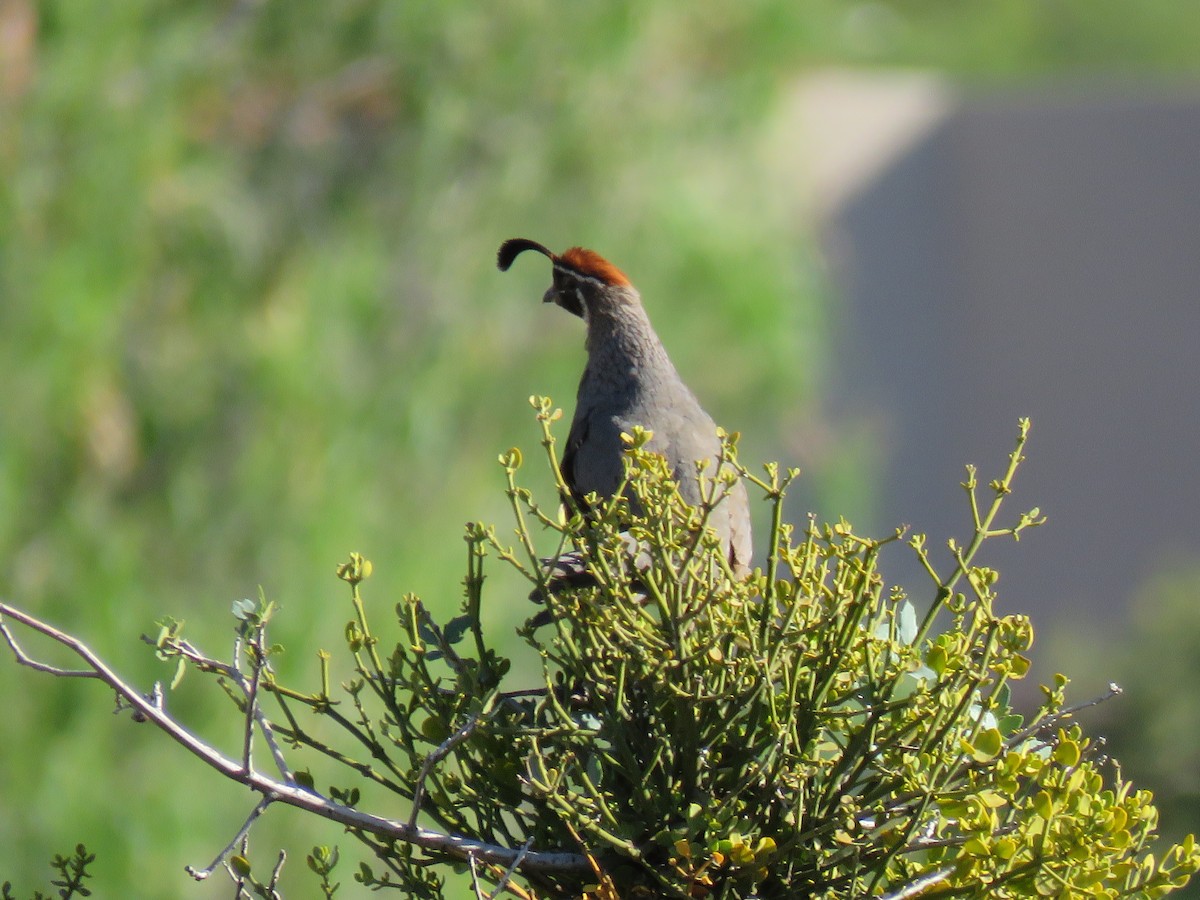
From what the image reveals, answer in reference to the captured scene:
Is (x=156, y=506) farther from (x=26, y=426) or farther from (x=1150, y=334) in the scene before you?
(x=1150, y=334)

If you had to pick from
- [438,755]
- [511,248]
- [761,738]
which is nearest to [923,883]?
[761,738]

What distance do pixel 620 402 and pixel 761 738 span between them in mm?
1325

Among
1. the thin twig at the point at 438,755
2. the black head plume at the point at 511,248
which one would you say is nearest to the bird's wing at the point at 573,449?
the black head plume at the point at 511,248

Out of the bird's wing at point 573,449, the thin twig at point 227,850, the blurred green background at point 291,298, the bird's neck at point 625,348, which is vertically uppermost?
the blurred green background at point 291,298

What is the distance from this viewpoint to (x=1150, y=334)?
11.0 meters

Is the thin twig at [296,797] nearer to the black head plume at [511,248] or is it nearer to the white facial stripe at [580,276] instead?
the black head plume at [511,248]

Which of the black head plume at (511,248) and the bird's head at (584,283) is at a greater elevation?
the bird's head at (584,283)

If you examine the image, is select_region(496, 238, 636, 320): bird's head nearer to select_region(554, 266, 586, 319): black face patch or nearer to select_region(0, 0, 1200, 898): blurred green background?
select_region(554, 266, 586, 319): black face patch

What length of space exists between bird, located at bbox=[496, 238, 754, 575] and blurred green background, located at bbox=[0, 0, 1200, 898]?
8.69 feet

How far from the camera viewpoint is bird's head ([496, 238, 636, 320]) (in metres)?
2.59

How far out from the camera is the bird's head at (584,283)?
8.50ft

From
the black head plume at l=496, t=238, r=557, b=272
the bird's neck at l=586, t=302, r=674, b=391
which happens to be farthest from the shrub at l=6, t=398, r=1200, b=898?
the bird's neck at l=586, t=302, r=674, b=391

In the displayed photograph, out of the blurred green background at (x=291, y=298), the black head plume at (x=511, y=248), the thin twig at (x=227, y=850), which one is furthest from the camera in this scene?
the blurred green background at (x=291, y=298)

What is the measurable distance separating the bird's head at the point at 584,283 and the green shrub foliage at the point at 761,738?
43.9 inches
